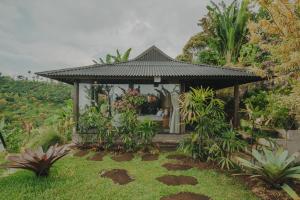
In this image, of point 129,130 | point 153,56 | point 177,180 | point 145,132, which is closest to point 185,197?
point 177,180

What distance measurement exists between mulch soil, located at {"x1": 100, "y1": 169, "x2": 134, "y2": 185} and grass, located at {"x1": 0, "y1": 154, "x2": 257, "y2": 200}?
15 cm

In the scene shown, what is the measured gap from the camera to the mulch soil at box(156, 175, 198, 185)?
533 cm

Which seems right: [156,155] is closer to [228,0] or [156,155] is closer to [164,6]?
[164,6]

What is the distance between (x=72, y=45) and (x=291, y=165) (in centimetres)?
2079

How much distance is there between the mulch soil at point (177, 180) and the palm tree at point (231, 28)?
12.7m

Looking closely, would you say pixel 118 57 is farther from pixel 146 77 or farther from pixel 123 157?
pixel 123 157

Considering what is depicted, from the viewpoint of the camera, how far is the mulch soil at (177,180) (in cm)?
533

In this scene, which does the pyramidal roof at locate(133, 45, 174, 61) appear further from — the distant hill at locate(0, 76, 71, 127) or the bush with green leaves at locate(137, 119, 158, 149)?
the distant hill at locate(0, 76, 71, 127)

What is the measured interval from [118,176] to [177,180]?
141 cm

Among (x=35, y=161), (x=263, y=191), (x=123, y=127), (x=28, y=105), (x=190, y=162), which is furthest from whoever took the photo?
(x=28, y=105)

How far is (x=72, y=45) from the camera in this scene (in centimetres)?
2203

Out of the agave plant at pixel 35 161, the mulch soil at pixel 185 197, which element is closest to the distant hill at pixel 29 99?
the agave plant at pixel 35 161

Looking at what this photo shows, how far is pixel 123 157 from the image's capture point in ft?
25.3

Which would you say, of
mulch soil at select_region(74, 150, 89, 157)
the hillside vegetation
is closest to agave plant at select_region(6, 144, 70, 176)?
mulch soil at select_region(74, 150, 89, 157)
